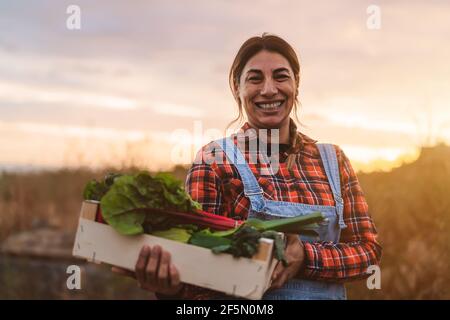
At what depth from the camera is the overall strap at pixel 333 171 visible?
2.38 m

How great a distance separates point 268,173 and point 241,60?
448 millimetres

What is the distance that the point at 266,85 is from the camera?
237 centimetres

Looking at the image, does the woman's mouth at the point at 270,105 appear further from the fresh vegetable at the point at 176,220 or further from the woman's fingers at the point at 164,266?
the woman's fingers at the point at 164,266

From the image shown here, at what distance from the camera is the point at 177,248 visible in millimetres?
2035

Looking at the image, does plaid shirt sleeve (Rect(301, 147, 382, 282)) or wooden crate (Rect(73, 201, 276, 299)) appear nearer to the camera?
wooden crate (Rect(73, 201, 276, 299))

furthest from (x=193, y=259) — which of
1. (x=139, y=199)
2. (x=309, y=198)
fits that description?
(x=309, y=198)

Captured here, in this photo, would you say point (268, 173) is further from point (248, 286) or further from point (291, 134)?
point (248, 286)

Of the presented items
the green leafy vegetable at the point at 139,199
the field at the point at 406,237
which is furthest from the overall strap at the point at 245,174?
the field at the point at 406,237

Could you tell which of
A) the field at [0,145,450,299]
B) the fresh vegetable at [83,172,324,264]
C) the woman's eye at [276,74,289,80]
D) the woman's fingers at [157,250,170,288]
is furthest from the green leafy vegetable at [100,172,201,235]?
the field at [0,145,450,299]

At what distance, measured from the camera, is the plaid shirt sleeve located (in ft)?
7.36

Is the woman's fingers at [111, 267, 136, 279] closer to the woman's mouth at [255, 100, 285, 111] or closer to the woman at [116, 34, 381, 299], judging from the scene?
the woman at [116, 34, 381, 299]

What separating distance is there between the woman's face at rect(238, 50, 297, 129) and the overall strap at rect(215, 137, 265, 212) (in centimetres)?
16

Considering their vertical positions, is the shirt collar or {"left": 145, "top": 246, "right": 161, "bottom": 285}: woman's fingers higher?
the shirt collar
